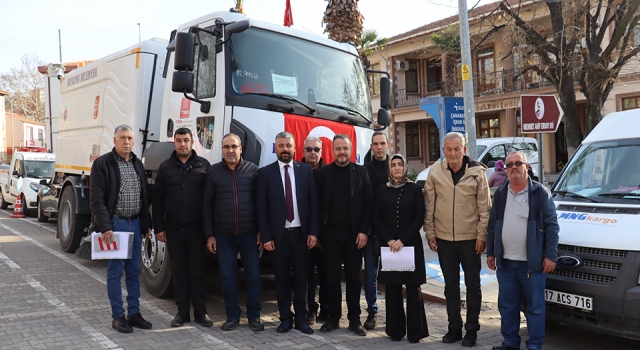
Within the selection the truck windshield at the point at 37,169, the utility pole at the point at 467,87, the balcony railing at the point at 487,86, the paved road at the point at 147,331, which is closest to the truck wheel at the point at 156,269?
the paved road at the point at 147,331

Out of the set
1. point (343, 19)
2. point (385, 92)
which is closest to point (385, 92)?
point (385, 92)

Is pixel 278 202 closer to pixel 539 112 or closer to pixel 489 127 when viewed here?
pixel 539 112

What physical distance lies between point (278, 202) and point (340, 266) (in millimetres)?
886

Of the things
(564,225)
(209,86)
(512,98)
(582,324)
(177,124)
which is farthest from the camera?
(512,98)

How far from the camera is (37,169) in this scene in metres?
17.9

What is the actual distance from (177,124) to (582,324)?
15.5 feet

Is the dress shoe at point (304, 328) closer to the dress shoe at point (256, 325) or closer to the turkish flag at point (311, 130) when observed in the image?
the dress shoe at point (256, 325)

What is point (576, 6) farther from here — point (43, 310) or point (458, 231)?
point (43, 310)

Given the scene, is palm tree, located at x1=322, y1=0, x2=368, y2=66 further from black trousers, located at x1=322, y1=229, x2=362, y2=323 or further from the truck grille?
the truck grille

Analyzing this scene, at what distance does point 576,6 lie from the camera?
522 inches

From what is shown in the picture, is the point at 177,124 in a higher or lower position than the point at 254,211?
higher

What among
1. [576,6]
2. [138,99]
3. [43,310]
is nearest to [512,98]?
[576,6]

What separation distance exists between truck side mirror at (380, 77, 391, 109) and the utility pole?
2.54 meters

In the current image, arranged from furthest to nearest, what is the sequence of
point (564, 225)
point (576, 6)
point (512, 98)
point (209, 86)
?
point (512, 98) < point (576, 6) < point (209, 86) < point (564, 225)
